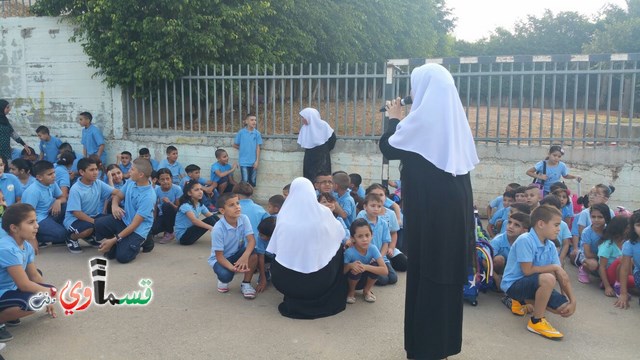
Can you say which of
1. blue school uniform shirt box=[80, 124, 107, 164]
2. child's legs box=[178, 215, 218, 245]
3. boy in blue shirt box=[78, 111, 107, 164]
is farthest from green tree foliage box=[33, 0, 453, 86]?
child's legs box=[178, 215, 218, 245]

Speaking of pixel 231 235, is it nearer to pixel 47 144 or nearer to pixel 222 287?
pixel 222 287

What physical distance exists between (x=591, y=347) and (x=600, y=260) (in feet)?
4.43

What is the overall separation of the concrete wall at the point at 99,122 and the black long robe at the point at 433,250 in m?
4.87

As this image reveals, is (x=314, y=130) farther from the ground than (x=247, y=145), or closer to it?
farther from the ground

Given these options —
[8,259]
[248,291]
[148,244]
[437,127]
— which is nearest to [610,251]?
[437,127]

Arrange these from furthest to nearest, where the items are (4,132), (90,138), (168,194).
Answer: (90,138)
(4,132)
(168,194)

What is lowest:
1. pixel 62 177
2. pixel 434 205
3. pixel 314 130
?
pixel 62 177

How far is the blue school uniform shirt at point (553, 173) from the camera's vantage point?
23.8ft

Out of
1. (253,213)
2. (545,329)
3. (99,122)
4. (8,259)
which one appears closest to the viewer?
(8,259)

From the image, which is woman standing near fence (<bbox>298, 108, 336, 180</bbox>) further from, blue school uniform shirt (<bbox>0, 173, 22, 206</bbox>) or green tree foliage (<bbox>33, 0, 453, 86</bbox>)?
blue school uniform shirt (<bbox>0, 173, 22, 206</bbox>)

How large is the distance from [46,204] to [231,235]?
2.60 m

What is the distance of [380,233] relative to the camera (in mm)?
5031

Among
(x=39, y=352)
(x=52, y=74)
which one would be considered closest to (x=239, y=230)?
(x=39, y=352)

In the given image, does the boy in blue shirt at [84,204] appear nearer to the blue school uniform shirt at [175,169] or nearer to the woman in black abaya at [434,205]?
the blue school uniform shirt at [175,169]
